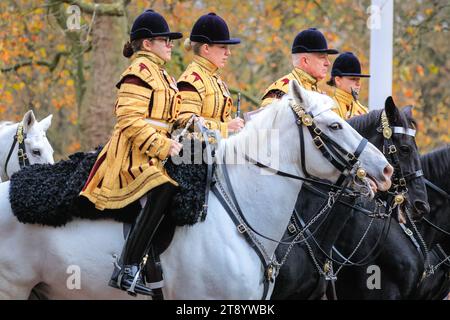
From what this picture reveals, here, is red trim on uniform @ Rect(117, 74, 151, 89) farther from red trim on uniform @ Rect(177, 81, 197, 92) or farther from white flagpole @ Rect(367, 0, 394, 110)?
white flagpole @ Rect(367, 0, 394, 110)

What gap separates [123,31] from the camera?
45.9ft

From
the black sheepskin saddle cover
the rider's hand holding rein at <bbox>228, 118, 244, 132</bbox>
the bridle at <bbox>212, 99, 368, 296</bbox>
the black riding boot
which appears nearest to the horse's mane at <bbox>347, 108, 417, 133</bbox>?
the rider's hand holding rein at <bbox>228, 118, 244, 132</bbox>

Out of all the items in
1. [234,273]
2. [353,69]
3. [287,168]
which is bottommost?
[234,273]

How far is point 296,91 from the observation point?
6215mm

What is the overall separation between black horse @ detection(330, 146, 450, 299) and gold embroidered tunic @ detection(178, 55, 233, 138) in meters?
1.43

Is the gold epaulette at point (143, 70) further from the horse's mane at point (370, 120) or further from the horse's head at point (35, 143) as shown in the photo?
the horse's head at point (35, 143)

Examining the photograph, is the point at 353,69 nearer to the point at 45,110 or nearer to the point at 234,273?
the point at 234,273

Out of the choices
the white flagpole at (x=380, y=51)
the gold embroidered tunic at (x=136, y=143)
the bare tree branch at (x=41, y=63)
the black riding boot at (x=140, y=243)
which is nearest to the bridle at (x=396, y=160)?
the gold embroidered tunic at (x=136, y=143)

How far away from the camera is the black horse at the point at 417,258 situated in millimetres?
7609

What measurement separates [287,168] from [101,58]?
8211 millimetres

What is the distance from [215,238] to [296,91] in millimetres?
1121

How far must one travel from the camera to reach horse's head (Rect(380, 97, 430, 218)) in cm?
724
